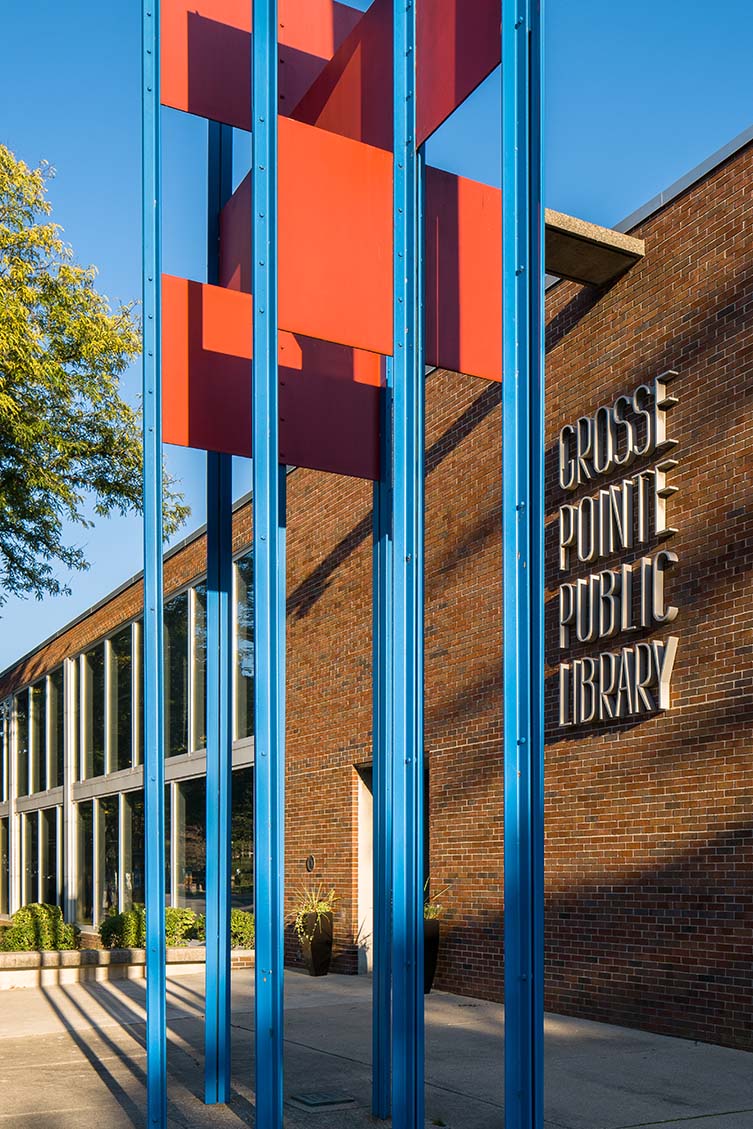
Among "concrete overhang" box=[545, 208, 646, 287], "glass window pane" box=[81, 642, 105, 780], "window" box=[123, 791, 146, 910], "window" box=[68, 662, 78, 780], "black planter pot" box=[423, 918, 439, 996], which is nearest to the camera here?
"concrete overhang" box=[545, 208, 646, 287]

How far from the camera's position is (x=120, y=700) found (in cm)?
2538

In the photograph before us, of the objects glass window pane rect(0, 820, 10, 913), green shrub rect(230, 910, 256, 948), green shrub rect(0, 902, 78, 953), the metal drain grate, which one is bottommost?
glass window pane rect(0, 820, 10, 913)

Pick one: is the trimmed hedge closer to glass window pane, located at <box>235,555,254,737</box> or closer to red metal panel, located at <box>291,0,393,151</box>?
glass window pane, located at <box>235,555,254,737</box>

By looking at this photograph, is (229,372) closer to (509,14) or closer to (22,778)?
(509,14)

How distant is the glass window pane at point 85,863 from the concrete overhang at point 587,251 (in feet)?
57.9

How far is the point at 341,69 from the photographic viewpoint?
8289mm

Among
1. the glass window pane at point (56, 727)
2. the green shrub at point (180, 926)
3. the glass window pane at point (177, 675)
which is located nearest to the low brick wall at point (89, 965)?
the green shrub at point (180, 926)

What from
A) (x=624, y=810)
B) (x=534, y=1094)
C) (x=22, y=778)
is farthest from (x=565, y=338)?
(x=22, y=778)

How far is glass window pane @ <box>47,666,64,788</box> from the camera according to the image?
1115 inches

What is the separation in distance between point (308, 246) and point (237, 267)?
134cm

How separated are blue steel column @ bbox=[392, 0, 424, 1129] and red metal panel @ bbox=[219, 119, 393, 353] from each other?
0.76 metres

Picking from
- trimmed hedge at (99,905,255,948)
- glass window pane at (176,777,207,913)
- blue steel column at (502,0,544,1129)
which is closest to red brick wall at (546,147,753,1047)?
blue steel column at (502,0,544,1129)

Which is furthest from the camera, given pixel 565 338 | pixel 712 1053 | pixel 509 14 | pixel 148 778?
Result: pixel 565 338

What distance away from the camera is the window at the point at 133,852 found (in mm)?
22875
